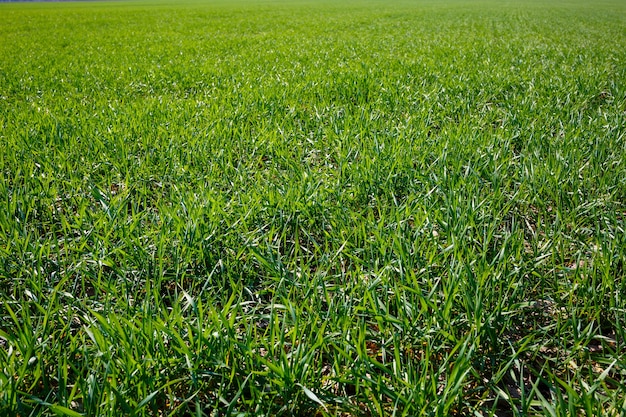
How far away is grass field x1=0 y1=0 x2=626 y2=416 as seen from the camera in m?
1.49

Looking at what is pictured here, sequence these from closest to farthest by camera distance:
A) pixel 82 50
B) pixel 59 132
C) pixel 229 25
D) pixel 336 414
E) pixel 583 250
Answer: pixel 336 414, pixel 583 250, pixel 59 132, pixel 82 50, pixel 229 25

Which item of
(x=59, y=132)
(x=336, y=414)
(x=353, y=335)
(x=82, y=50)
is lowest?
(x=336, y=414)

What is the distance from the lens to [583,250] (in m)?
2.37

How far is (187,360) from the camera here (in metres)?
1.47

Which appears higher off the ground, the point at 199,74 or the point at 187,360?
the point at 199,74

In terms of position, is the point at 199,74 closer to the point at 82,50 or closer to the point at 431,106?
the point at 431,106

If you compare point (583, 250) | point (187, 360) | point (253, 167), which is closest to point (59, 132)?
point (253, 167)

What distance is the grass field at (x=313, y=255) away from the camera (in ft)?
4.89

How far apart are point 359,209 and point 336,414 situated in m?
1.52

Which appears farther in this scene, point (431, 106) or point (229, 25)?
point (229, 25)

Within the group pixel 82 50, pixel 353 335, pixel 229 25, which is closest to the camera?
pixel 353 335

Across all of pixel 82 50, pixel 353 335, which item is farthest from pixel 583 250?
pixel 82 50

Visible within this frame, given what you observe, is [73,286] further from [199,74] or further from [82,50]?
[82,50]

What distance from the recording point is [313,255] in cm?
235
